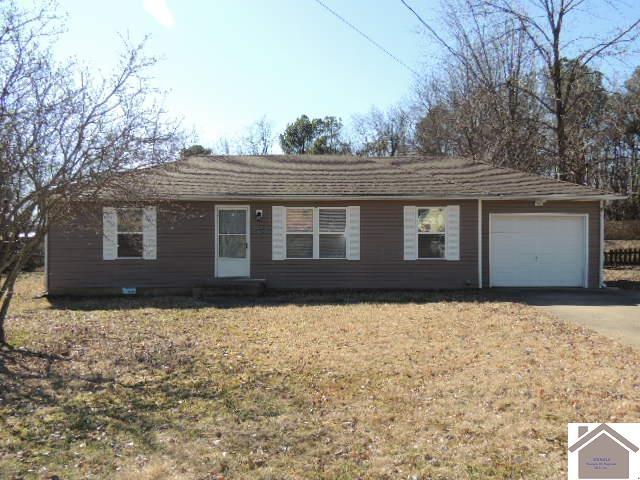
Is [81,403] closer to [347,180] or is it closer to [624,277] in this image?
[347,180]

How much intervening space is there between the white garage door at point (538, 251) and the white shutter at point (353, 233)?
3.75m

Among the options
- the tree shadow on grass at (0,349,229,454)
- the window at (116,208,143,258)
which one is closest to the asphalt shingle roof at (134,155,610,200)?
the window at (116,208,143,258)

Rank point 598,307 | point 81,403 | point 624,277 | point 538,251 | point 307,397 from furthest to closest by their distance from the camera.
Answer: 1. point 624,277
2. point 538,251
3. point 598,307
4. point 307,397
5. point 81,403

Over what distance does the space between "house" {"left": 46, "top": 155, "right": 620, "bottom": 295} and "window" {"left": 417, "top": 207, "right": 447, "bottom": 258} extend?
3cm

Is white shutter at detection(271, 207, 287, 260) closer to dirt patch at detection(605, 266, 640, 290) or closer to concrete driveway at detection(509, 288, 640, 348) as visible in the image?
concrete driveway at detection(509, 288, 640, 348)

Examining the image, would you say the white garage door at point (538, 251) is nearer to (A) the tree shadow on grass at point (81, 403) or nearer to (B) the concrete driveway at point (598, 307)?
(B) the concrete driveway at point (598, 307)

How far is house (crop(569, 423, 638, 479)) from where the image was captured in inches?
145

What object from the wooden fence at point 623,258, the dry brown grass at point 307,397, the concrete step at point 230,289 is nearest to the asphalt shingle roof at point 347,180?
the concrete step at point 230,289

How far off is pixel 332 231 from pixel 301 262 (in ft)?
3.89

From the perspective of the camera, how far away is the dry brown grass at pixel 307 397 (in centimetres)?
381

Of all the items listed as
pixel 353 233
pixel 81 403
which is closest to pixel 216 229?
pixel 353 233

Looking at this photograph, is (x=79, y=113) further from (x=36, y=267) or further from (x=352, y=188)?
(x=36, y=267)

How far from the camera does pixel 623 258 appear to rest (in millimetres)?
21938

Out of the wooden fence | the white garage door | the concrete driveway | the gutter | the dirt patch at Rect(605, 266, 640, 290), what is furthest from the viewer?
the wooden fence
